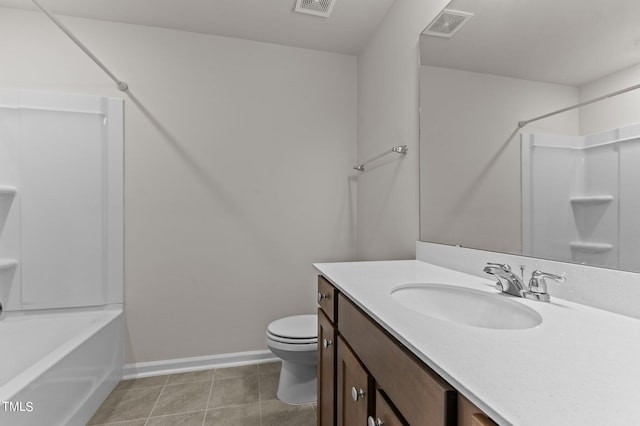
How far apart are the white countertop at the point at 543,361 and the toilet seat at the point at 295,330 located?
0.92 meters

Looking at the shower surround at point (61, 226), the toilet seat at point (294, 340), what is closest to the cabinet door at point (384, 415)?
the toilet seat at point (294, 340)

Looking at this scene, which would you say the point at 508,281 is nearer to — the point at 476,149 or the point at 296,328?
the point at 476,149

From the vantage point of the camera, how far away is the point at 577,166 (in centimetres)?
78

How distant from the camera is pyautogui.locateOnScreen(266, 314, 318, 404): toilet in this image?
1.54 metres

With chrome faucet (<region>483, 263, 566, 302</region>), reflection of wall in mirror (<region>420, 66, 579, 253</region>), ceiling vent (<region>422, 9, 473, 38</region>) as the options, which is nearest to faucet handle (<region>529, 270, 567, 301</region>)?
chrome faucet (<region>483, 263, 566, 302</region>)

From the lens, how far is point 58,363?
1.29 m

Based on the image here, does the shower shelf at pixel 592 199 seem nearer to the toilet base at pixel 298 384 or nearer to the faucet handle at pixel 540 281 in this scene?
the faucet handle at pixel 540 281

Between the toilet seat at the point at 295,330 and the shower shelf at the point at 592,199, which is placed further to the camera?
the toilet seat at the point at 295,330

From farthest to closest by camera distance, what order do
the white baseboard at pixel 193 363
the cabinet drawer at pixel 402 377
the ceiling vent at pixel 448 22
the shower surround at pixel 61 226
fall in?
the white baseboard at pixel 193 363
the shower surround at pixel 61 226
the ceiling vent at pixel 448 22
the cabinet drawer at pixel 402 377

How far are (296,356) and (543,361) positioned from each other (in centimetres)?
132

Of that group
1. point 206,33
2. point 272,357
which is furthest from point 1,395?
point 206,33

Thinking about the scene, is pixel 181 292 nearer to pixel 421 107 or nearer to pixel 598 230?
pixel 421 107

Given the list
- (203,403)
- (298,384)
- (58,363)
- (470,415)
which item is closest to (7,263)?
(58,363)

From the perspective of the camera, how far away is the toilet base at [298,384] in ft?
5.35
